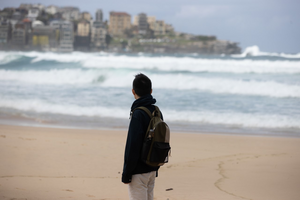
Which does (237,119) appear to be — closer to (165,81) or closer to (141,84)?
(141,84)

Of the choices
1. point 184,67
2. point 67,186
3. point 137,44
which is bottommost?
point 67,186

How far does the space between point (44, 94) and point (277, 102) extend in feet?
30.7

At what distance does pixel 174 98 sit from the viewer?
1344cm

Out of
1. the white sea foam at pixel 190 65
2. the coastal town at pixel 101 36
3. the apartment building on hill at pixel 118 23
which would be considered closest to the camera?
the white sea foam at pixel 190 65

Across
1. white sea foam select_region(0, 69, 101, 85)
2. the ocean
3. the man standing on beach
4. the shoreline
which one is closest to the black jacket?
the man standing on beach

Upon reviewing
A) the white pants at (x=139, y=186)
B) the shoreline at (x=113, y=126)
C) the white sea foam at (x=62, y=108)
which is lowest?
the shoreline at (x=113, y=126)

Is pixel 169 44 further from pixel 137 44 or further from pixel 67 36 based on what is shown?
pixel 67 36

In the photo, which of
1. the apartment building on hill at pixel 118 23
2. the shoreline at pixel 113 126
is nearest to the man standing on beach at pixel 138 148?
the shoreline at pixel 113 126

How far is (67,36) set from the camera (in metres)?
32.7

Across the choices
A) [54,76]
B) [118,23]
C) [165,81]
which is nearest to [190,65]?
[165,81]

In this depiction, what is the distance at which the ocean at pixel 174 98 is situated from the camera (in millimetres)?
9493

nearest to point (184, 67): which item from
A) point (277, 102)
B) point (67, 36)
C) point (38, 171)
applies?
point (277, 102)

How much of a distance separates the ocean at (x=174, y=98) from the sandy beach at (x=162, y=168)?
1603 millimetres

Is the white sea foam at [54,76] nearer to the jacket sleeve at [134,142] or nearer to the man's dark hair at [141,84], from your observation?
the man's dark hair at [141,84]
